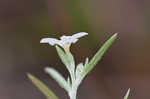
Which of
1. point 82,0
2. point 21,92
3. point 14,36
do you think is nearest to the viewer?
point 82,0

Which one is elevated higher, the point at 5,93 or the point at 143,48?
the point at 143,48

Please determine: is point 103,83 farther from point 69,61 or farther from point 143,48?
point 69,61

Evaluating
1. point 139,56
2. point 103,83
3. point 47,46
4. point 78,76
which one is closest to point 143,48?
point 139,56

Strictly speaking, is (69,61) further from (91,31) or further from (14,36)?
(14,36)

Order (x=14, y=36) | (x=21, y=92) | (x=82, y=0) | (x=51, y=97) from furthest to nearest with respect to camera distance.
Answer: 1. (x=14, y=36)
2. (x=21, y=92)
3. (x=82, y=0)
4. (x=51, y=97)

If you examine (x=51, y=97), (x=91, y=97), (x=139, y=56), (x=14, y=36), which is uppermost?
(x=51, y=97)

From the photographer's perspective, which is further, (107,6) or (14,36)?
(14,36)
